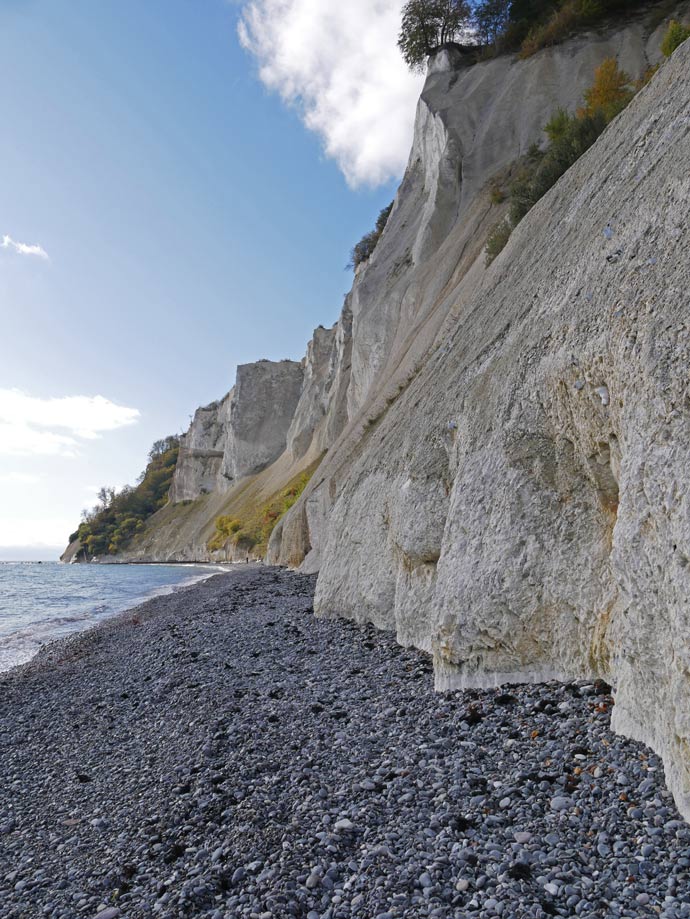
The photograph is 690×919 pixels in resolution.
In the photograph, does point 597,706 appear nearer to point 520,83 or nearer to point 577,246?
point 577,246

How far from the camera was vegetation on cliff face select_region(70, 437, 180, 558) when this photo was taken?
9356 cm

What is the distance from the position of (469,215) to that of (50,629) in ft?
78.1

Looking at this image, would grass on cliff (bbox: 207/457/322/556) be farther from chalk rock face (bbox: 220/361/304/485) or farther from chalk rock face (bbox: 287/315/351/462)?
chalk rock face (bbox: 220/361/304/485)

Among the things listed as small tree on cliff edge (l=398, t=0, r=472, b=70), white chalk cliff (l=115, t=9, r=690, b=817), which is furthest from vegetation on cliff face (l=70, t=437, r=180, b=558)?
white chalk cliff (l=115, t=9, r=690, b=817)

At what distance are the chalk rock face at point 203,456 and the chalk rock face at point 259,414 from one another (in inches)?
263

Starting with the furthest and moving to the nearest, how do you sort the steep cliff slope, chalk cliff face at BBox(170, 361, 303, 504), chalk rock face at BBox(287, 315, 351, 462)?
chalk cliff face at BBox(170, 361, 303, 504)
chalk rock face at BBox(287, 315, 351, 462)
the steep cliff slope

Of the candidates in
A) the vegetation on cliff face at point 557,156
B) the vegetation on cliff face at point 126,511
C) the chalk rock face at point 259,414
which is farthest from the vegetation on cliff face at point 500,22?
the vegetation on cliff face at point 126,511

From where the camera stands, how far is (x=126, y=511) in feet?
325

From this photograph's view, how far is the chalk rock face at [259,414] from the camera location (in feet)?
243

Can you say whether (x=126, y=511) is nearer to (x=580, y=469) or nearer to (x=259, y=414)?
(x=259, y=414)

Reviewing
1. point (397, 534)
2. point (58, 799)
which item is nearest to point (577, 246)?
point (397, 534)

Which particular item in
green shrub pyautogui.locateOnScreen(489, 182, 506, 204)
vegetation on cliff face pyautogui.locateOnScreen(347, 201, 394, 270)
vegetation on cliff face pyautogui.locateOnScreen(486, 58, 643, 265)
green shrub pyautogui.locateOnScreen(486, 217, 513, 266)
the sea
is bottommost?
the sea

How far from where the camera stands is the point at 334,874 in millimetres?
3580

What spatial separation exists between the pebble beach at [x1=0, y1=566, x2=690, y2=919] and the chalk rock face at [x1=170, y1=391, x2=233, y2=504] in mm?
77319
